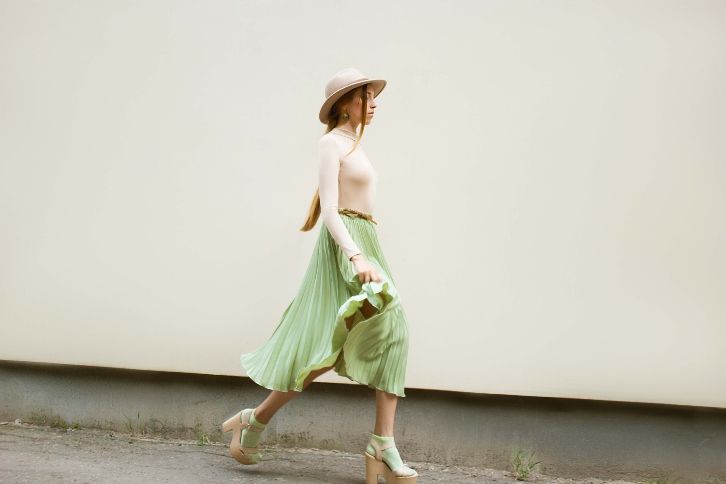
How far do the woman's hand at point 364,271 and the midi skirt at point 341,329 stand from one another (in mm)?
28

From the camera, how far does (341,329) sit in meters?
3.58

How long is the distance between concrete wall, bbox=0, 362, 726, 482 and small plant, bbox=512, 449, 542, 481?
0.03 m

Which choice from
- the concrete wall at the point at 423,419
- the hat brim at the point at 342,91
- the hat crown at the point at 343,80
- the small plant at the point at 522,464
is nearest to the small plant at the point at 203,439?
the concrete wall at the point at 423,419

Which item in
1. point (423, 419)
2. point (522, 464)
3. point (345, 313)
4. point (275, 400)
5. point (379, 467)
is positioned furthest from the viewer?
point (423, 419)

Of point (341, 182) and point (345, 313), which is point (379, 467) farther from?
point (341, 182)

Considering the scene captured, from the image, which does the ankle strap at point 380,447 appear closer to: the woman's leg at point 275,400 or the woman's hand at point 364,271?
the woman's leg at point 275,400

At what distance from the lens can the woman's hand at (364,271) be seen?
11.6 ft

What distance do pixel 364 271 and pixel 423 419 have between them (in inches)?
53.2

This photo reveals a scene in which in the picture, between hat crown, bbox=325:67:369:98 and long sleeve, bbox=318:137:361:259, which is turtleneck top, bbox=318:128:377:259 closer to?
long sleeve, bbox=318:137:361:259

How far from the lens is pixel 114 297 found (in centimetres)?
489

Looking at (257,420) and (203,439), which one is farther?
(203,439)

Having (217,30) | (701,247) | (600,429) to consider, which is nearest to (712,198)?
(701,247)

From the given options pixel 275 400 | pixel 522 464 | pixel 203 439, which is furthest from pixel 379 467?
pixel 203 439

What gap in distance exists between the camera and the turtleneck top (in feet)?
12.1
